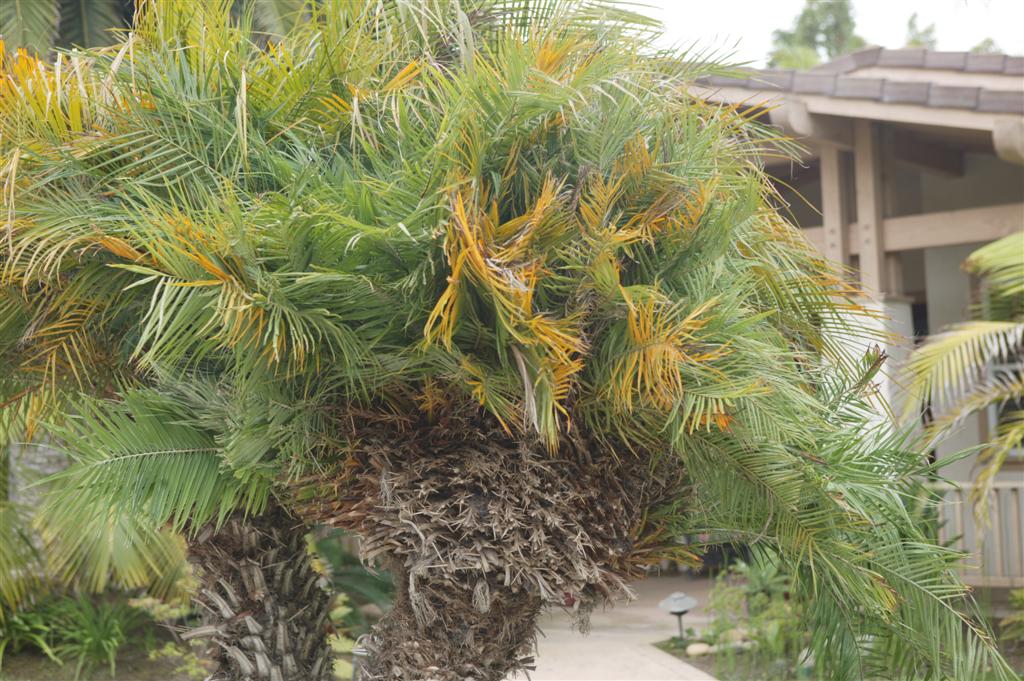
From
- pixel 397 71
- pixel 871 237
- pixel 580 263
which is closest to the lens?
pixel 580 263

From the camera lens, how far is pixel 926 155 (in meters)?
10.4

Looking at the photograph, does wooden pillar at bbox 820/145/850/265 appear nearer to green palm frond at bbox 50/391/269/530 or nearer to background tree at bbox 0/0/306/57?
background tree at bbox 0/0/306/57

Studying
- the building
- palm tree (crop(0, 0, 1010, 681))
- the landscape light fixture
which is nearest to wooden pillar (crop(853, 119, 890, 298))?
the building

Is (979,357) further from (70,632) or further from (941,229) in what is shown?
(70,632)

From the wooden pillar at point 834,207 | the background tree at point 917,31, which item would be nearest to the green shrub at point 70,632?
the wooden pillar at point 834,207

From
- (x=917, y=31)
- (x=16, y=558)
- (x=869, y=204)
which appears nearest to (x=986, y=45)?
(x=917, y=31)

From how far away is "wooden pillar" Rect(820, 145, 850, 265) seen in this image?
8.90 meters

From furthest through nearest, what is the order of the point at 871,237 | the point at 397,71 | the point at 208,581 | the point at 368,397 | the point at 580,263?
the point at 871,237, the point at 208,581, the point at 397,71, the point at 368,397, the point at 580,263

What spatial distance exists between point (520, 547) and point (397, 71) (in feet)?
5.31

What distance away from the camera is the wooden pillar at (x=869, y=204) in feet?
28.6

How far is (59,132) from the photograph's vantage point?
2988 millimetres

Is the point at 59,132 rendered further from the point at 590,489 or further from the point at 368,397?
the point at 590,489

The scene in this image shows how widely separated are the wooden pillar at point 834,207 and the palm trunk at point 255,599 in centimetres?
649

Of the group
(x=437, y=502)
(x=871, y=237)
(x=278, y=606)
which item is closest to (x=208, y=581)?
(x=278, y=606)
